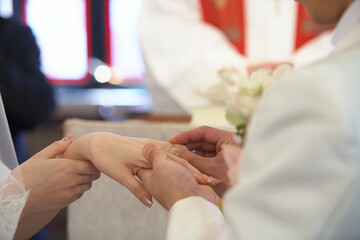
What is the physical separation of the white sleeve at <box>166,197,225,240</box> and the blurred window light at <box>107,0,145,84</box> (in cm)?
389

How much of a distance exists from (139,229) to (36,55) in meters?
0.93

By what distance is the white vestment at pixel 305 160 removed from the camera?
0.77m

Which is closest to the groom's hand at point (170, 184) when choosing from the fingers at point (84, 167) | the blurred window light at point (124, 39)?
the fingers at point (84, 167)

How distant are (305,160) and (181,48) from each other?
1892mm

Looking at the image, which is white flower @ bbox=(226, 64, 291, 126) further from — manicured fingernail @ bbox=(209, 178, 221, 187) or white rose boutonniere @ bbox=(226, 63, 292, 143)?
manicured fingernail @ bbox=(209, 178, 221, 187)

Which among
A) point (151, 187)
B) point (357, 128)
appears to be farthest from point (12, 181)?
point (357, 128)

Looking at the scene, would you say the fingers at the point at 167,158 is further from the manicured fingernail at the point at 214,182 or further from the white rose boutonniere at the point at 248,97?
the white rose boutonniere at the point at 248,97

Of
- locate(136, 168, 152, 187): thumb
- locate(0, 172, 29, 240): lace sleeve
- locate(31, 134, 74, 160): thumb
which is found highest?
locate(136, 168, 152, 187): thumb

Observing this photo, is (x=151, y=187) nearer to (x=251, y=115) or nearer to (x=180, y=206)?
(x=180, y=206)

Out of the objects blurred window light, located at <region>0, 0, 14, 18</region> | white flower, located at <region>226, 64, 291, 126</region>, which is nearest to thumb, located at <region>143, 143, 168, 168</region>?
white flower, located at <region>226, 64, 291, 126</region>

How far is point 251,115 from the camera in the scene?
930mm

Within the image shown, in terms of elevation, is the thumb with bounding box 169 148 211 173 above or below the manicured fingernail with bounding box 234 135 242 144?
below

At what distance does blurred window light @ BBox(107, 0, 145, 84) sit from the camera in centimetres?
489

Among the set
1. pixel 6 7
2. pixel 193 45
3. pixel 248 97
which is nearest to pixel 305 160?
pixel 248 97
